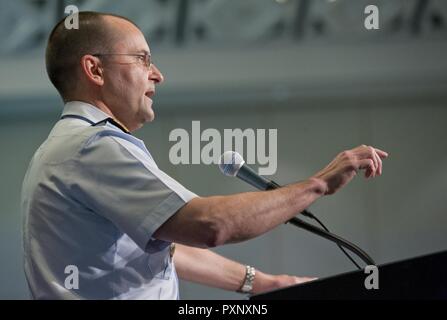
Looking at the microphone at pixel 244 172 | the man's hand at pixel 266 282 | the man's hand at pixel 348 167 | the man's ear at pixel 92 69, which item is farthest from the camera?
the man's hand at pixel 266 282

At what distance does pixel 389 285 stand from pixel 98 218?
0.64m

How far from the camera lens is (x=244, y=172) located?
1696 millimetres

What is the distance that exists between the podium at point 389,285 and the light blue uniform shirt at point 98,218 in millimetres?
328

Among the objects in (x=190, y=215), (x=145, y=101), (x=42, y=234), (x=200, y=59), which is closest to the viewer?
(x=190, y=215)

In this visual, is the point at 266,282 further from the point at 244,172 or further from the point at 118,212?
the point at 118,212

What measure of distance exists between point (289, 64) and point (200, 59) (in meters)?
0.66

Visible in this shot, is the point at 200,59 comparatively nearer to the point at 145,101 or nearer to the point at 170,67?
the point at 170,67

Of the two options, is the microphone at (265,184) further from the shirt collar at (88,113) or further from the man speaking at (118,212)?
the shirt collar at (88,113)

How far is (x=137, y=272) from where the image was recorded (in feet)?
4.97

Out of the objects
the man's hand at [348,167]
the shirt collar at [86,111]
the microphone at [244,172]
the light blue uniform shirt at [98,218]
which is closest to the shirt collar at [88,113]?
the shirt collar at [86,111]

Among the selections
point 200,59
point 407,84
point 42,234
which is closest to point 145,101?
point 42,234

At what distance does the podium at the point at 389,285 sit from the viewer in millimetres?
1251

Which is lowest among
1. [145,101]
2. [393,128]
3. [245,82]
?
[145,101]

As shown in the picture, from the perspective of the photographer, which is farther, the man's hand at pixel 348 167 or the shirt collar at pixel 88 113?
the shirt collar at pixel 88 113
